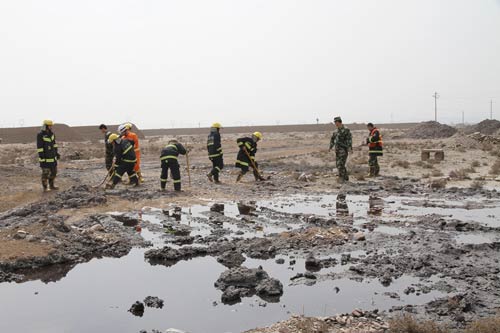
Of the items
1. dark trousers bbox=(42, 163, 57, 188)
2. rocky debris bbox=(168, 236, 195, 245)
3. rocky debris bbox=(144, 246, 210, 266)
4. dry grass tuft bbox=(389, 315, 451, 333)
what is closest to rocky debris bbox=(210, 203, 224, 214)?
rocky debris bbox=(168, 236, 195, 245)

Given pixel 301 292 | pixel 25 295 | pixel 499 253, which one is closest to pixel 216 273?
pixel 301 292

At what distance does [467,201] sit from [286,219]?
17.6 ft

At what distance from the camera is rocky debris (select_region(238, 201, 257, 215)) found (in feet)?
39.8

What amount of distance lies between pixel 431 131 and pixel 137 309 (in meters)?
53.3

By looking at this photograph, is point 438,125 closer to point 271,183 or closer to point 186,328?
point 271,183

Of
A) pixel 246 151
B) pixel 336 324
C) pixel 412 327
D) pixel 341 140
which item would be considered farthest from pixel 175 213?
pixel 412 327

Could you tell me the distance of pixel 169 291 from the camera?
685 centimetres

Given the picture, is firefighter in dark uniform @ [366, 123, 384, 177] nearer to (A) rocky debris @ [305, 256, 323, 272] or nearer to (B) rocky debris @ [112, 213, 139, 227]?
(B) rocky debris @ [112, 213, 139, 227]

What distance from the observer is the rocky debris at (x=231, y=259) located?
7884mm

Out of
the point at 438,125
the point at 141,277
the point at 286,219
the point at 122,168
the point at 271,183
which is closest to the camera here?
the point at 141,277

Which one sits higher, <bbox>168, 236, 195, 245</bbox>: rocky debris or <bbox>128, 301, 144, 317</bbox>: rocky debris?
<bbox>168, 236, 195, 245</bbox>: rocky debris

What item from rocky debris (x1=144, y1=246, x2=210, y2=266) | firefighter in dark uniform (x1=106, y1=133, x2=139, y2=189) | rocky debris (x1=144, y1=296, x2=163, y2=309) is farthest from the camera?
firefighter in dark uniform (x1=106, y1=133, x2=139, y2=189)

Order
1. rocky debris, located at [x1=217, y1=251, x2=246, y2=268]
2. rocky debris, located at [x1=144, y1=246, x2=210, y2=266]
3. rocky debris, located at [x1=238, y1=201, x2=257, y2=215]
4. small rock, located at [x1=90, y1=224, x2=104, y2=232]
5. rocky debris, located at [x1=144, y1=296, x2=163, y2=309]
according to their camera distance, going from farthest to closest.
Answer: rocky debris, located at [x1=238, y1=201, x2=257, y2=215] → small rock, located at [x1=90, y1=224, x2=104, y2=232] → rocky debris, located at [x1=144, y1=246, x2=210, y2=266] → rocky debris, located at [x1=217, y1=251, x2=246, y2=268] → rocky debris, located at [x1=144, y1=296, x2=163, y2=309]

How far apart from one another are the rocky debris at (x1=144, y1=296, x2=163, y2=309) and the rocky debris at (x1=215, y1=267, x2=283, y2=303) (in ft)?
2.58
